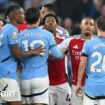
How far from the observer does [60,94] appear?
11.0 metres

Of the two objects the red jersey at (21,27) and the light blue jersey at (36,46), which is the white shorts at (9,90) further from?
the red jersey at (21,27)

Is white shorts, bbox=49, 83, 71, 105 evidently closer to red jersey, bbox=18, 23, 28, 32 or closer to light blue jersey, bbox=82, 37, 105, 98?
red jersey, bbox=18, 23, 28, 32

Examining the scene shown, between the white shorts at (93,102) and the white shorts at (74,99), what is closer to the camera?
the white shorts at (93,102)

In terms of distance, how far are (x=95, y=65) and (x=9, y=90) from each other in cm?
136

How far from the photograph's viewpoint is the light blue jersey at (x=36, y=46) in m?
9.67

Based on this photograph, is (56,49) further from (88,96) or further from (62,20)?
(62,20)

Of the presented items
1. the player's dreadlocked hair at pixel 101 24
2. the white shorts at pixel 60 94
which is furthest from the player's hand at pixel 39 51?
the white shorts at pixel 60 94

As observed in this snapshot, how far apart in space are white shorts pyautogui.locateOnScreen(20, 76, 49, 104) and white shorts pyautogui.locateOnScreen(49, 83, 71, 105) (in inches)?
45.0

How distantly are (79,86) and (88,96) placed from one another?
33cm

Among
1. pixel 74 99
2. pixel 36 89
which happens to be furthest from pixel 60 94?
pixel 36 89

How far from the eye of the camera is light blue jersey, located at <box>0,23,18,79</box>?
31.3 ft

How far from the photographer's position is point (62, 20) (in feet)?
56.0

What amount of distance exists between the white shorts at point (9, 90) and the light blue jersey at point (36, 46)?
8.9 inches

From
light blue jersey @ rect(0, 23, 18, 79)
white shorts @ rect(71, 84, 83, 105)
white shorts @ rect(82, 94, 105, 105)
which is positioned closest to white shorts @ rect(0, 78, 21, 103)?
light blue jersey @ rect(0, 23, 18, 79)
